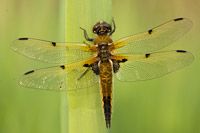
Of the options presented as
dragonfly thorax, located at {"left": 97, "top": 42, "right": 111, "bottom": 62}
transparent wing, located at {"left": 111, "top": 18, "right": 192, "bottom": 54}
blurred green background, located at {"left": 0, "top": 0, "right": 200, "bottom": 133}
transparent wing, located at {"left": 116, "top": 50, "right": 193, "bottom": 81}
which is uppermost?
transparent wing, located at {"left": 111, "top": 18, "right": 192, "bottom": 54}

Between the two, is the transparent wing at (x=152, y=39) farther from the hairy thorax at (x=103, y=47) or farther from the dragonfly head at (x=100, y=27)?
the dragonfly head at (x=100, y=27)

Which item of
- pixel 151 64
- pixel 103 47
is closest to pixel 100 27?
pixel 103 47

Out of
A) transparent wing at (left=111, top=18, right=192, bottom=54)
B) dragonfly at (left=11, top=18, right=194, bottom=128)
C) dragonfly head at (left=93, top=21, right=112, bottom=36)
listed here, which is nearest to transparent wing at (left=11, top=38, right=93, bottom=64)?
dragonfly at (left=11, top=18, right=194, bottom=128)

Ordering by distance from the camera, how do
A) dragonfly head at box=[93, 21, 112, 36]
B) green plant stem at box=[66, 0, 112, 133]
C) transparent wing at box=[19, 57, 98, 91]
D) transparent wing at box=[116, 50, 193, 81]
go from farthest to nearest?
transparent wing at box=[116, 50, 193, 81], transparent wing at box=[19, 57, 98, 91], dragonfly head at box=[93, 21, 112, 36], green plant stem at box=[66, 0, 112, 133]

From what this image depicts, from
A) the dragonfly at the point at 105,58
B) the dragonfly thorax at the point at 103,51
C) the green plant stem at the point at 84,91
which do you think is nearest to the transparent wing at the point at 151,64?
the dragonfly at the point at 105,58

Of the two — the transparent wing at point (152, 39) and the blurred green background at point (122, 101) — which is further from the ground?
the transparent wing at point (152, 39)

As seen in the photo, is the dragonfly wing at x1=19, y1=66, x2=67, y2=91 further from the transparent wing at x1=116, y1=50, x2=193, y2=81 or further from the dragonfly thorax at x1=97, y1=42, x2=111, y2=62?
the transparent wing at x1=116, y1=50, x2=193, y2=81

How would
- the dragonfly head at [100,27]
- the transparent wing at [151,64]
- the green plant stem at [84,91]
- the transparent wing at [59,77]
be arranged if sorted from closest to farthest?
the green plant stem at [84,91] < the dragonfly head at [100,27] < the transparent wing at [59,77] < the transparent wing at [151,64]

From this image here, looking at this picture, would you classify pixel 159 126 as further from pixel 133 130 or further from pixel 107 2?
pixel 107 2
